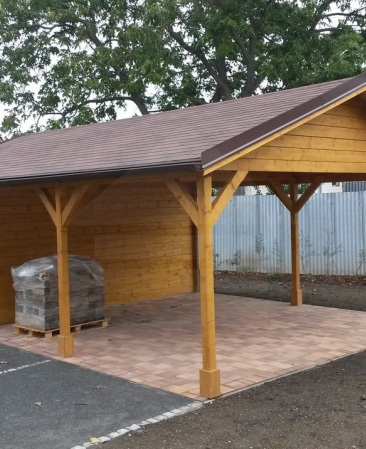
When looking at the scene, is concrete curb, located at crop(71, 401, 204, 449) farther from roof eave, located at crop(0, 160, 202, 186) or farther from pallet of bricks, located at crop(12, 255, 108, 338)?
pallet of bricks, located at crop(12, 255, 108, 338)

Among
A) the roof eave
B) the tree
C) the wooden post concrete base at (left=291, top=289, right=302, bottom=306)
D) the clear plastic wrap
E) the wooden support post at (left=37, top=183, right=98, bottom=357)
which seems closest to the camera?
the roof eave

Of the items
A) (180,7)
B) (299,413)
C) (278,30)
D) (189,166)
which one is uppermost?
(180,7)

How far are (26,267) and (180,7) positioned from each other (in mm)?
12817

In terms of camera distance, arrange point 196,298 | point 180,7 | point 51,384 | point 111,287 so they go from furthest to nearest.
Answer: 1. point 180,7
2. point 196,298
3. point 111,287
4. point 51,384

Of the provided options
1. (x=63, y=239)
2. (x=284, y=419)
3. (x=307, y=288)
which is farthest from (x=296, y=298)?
(x=284, y=419)

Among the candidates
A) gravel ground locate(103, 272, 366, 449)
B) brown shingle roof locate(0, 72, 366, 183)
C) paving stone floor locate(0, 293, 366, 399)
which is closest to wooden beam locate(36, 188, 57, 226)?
brown shingle roof locate(0, 72, 366, 183)

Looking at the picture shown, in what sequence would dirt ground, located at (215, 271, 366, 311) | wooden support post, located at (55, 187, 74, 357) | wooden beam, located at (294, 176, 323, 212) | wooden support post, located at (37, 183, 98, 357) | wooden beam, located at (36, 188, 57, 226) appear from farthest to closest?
dirt ground, located at (215, 271, 366, 311) < wooden beam, located at (294, 176, 323, 212) < wooden beam, located at (36, 188, 57, 226) < wooden support post, located at (55, 187, 74, 357) < wooden support post, located at (37, 183, 98, 357)

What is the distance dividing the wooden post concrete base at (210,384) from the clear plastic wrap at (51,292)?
338 cm

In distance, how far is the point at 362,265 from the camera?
14.3 m

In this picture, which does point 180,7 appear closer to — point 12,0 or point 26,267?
point 12,0

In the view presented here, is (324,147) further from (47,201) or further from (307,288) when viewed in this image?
(307,288)

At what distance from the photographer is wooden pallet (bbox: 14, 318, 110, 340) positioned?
8578mm

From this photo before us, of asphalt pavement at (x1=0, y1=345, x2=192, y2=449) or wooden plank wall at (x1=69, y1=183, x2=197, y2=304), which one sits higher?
wooden plank wall at (x1=69, y1=183, x2=197, y2=304)

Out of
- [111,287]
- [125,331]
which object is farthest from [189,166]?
[111,287]
